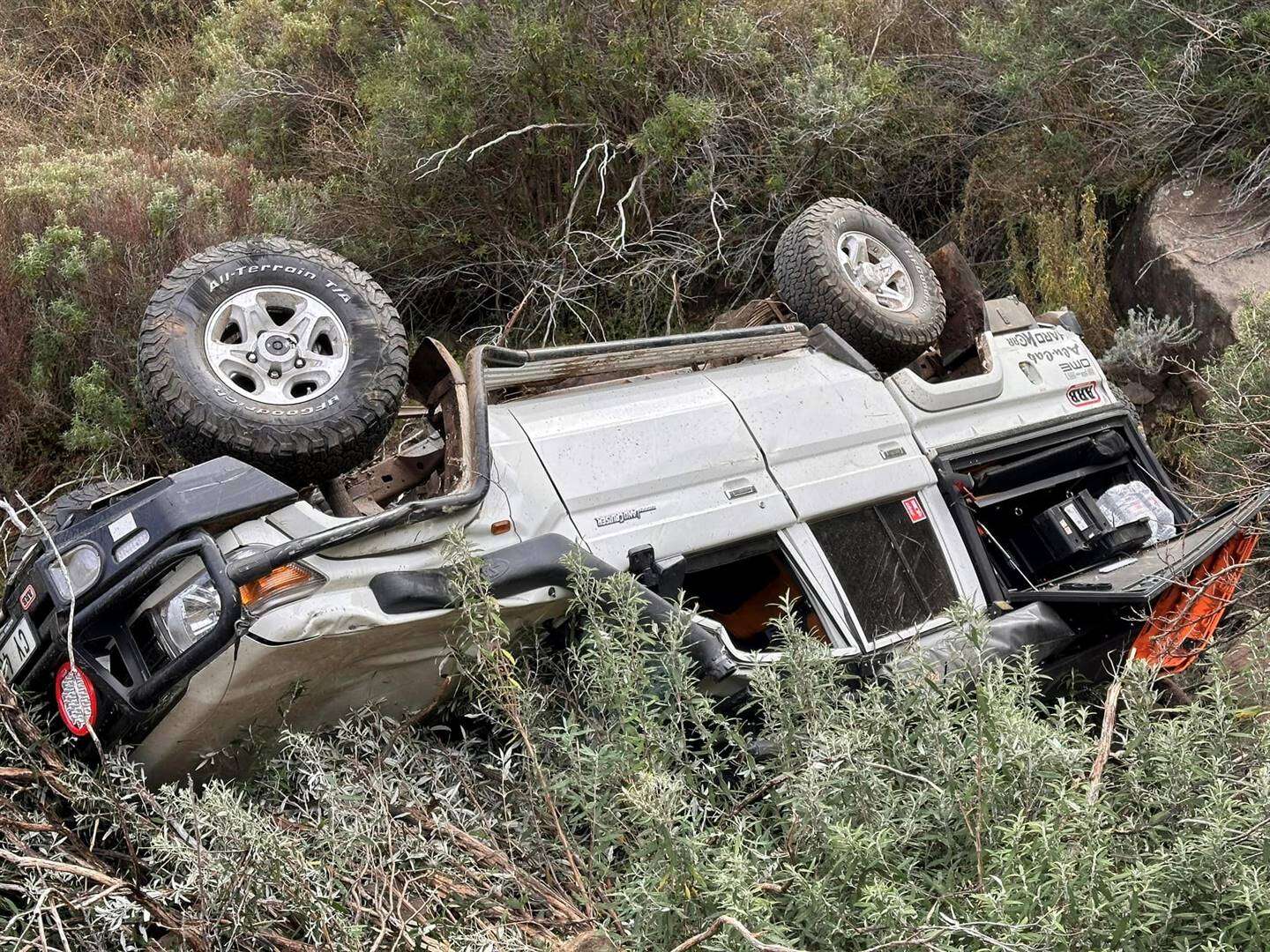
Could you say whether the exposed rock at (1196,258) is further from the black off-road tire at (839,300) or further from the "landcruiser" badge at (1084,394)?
the black off-road tire at (839,300)

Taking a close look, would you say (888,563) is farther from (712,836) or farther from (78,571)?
(78,571)

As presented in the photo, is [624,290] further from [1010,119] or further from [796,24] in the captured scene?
[1010,119]

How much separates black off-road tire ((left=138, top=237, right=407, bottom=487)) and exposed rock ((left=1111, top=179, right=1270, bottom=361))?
5.47 metres

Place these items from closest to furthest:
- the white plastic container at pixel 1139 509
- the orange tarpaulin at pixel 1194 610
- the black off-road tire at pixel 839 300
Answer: the orange tarpaulin at pixel 1194 610 < the black off-road tire at pixel 839 300 < the white plastic container at pixel 1139 509

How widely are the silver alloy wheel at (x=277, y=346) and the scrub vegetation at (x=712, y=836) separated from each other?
114 centimetres

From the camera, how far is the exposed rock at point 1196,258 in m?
7.34

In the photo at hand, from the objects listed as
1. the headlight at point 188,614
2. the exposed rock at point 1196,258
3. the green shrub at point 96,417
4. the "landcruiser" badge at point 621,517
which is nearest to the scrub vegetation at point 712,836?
the headlight at point 188,614

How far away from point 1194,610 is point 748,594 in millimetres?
1911

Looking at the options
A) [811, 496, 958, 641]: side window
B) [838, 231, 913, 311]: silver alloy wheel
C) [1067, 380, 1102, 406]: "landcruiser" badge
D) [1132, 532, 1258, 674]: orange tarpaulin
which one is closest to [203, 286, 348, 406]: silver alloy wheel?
[811, 496, 958, 641]: side window

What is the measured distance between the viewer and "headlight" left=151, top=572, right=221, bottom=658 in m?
3.31

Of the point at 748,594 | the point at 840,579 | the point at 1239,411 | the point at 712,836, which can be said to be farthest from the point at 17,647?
the point at 1239,411

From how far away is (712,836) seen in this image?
2.46 metres

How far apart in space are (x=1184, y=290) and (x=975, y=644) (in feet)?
19.1

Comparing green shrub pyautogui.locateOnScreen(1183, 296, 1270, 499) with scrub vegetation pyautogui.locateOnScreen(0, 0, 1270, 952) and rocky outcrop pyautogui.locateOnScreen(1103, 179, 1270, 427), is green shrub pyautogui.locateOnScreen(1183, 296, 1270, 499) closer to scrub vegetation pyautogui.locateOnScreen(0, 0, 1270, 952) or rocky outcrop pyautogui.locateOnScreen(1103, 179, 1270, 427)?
scrub vegetation pyautogui.locateOnScreen(0, 0, 1270, 952)
